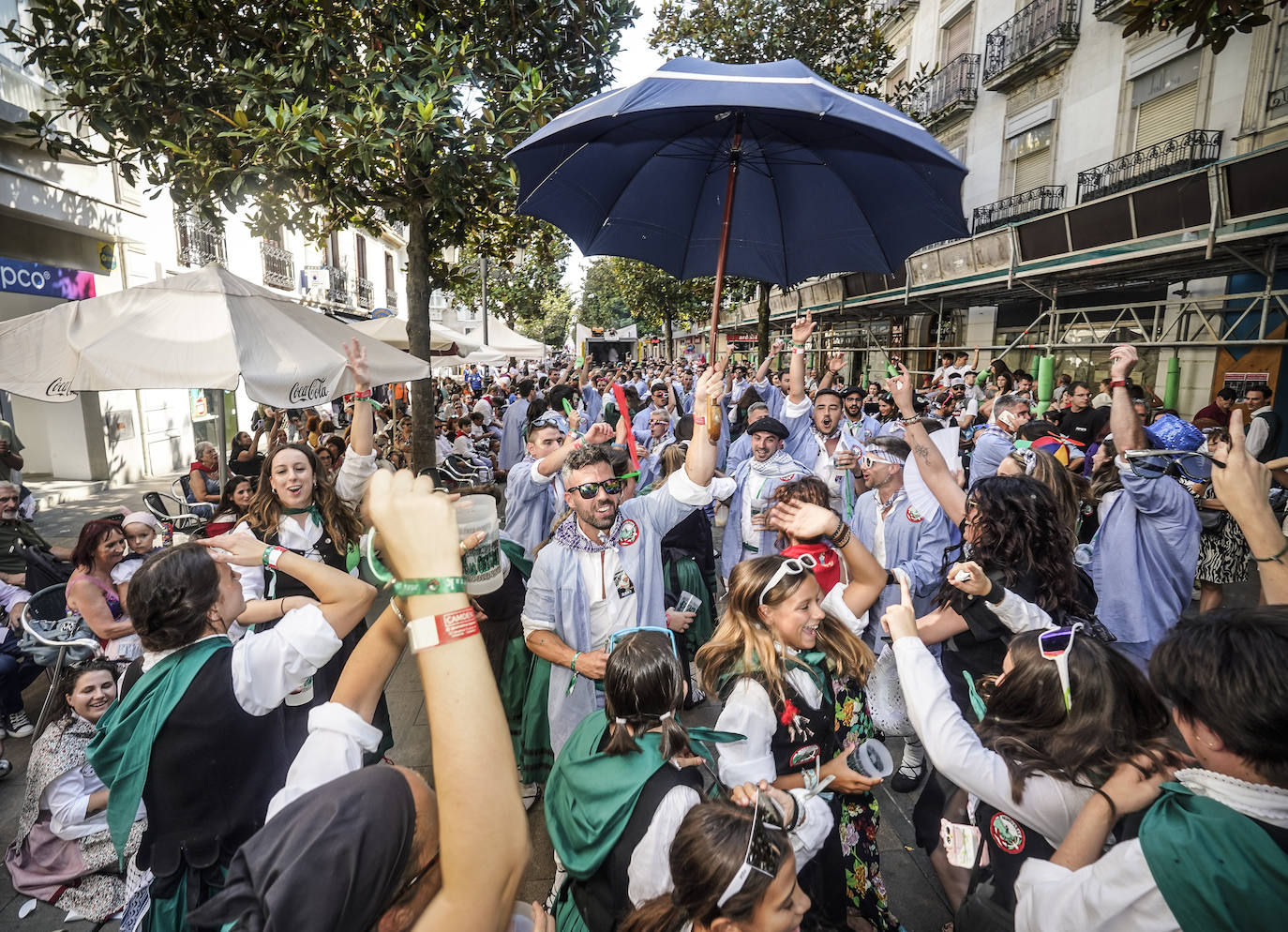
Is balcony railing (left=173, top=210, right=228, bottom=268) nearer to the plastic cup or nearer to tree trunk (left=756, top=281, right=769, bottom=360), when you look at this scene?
tree trunk (left=756, top=281, right=769, bottom=360)

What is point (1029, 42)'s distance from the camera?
15539mm

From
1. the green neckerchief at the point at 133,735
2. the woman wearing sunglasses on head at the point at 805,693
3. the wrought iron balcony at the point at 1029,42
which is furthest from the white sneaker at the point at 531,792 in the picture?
the wrought iron balcony at the point at 1029,42

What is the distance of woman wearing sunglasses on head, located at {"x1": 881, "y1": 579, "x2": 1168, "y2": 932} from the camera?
174cm

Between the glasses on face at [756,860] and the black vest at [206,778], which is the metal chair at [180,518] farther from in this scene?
the glasses on face at [756,860]

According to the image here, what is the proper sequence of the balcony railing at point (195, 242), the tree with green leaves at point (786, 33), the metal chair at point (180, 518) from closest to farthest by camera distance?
the metal chair at point (180, 518), the balcony railing at point (195, 242), the tree with green leaves at point (786, 33)

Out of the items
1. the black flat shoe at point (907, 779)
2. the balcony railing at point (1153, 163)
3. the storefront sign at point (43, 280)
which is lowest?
the black flat shoe at point (907, 779)

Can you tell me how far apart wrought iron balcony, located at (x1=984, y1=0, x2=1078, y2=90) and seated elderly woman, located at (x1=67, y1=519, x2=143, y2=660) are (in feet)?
62.3

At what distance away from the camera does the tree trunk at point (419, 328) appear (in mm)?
6988

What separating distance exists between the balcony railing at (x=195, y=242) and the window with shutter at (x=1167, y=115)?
18.3 meters

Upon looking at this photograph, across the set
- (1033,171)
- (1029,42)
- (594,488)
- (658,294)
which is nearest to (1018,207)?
(1033,171)

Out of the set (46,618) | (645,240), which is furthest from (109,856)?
(645,240)

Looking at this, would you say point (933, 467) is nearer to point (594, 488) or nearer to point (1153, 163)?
point (594, 488)

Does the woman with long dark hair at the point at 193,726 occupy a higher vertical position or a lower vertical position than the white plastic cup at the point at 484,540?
lower

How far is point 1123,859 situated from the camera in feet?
4.42
